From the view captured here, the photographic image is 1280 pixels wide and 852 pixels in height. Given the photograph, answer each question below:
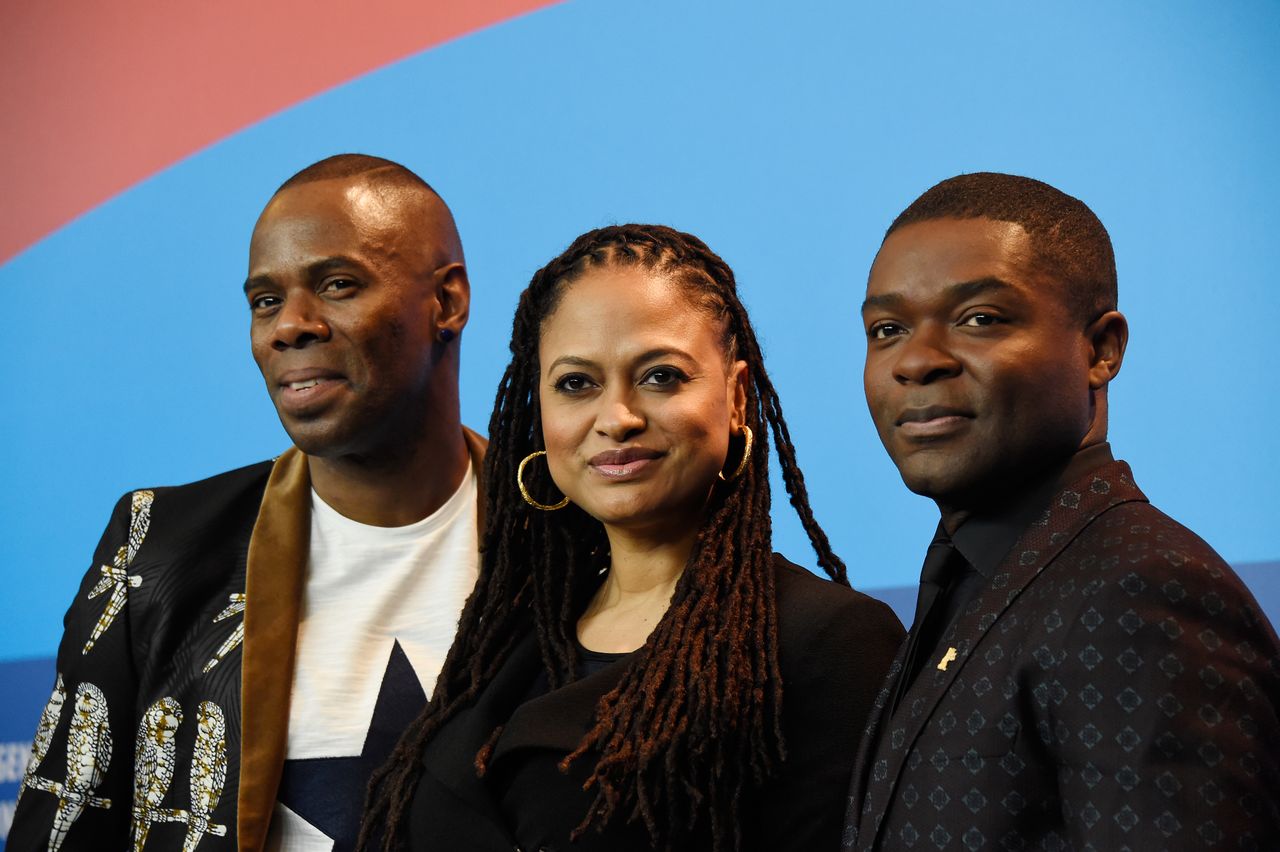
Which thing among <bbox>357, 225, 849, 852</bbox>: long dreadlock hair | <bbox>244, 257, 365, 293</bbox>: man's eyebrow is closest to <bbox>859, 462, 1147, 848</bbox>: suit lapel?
<bbox>357, 225, 849, 852</bbox>: long dreadlock hair

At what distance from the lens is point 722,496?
1.97 m

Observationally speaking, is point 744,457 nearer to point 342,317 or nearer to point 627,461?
point 627,461

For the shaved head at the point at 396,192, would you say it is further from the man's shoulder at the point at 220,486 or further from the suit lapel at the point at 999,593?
the suit lapel at the point at 999,593

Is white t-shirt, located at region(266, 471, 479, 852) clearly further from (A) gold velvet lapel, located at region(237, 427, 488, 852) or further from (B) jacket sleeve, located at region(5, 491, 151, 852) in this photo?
(B) jacket sleeve, located at region(5, 491, 151, 852)

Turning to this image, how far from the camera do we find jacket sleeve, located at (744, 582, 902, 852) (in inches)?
68.4

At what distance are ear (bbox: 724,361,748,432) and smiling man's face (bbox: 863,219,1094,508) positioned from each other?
409 millimetres

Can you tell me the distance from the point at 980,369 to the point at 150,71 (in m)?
2.71

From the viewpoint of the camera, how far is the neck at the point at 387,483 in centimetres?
232

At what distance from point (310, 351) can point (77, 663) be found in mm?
597

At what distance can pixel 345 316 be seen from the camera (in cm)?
223

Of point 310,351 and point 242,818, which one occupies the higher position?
point 310,351

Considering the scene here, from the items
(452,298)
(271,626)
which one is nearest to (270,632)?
(271,626)

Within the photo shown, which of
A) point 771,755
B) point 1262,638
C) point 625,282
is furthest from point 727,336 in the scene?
point 1262,638

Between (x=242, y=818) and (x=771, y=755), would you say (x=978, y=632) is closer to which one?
(x=771, y=755)
